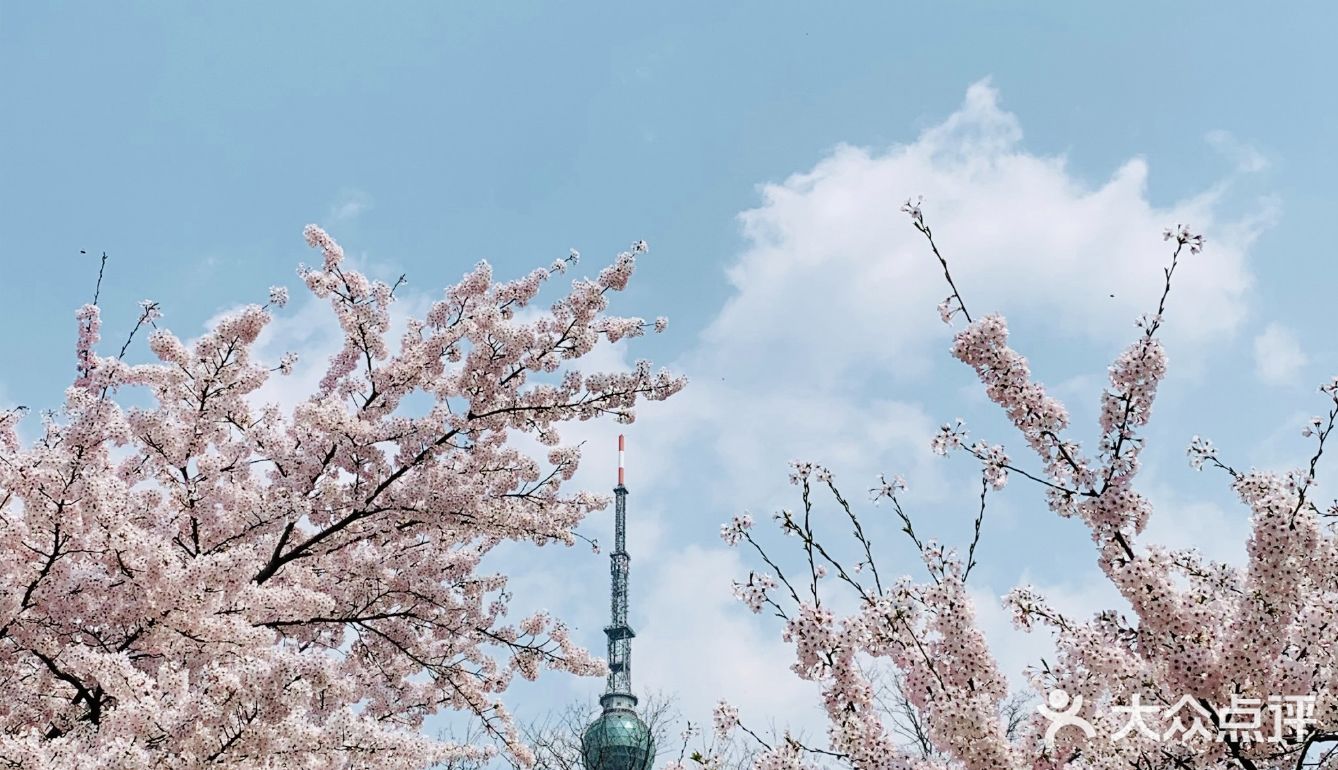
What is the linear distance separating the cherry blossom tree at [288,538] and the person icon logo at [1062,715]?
2907 mm

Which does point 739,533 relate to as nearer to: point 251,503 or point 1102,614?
point 1102,614

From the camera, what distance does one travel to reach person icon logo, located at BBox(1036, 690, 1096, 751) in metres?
4.00

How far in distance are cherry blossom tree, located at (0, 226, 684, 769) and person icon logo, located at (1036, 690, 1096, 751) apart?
2.91 m

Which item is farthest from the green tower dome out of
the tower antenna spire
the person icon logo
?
the tower antenna spire

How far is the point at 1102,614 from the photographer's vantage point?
4.09 meters

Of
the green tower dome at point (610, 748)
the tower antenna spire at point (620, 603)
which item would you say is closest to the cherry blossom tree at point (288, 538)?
the green tower dome at point (610, 748)

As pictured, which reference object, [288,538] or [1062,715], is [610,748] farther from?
[1062,715]

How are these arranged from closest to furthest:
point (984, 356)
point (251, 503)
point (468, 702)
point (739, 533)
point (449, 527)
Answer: point (984, 356) → point (739, 533) → point (251, 503) → point (449, 527) → point (468, 702)

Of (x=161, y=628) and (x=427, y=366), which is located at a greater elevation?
(x=427, y=366)

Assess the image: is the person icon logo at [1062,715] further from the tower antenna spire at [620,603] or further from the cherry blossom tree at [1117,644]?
the tower antenna spire at [620,603]

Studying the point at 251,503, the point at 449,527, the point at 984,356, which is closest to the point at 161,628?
the point at 251,503

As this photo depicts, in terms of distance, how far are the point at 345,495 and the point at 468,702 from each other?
2.50 meters

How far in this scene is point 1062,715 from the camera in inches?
160

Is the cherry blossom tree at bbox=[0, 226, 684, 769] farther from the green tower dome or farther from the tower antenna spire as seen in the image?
the tower antenna spire
